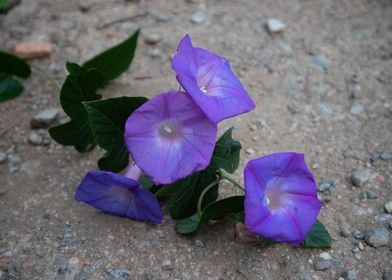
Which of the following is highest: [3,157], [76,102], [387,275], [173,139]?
[173,139]

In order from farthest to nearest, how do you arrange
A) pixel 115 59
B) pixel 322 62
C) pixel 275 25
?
pixel 275 25 → pixel 322 62 → pixel 115 59

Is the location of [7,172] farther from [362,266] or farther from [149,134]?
[362,266]

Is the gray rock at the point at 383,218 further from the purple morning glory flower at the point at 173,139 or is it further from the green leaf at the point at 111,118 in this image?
the green leaf at the point at 111,118

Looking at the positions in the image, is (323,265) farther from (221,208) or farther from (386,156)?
(386,156)

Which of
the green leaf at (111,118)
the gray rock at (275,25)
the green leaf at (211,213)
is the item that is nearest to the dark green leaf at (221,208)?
the green leaf at (211,213)

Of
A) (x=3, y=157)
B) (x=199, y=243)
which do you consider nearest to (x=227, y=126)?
(x=199, y=243)

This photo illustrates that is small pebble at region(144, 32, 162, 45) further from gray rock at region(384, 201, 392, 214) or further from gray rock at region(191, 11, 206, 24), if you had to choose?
A: gray rock at region(384, 201, 392, 214)
